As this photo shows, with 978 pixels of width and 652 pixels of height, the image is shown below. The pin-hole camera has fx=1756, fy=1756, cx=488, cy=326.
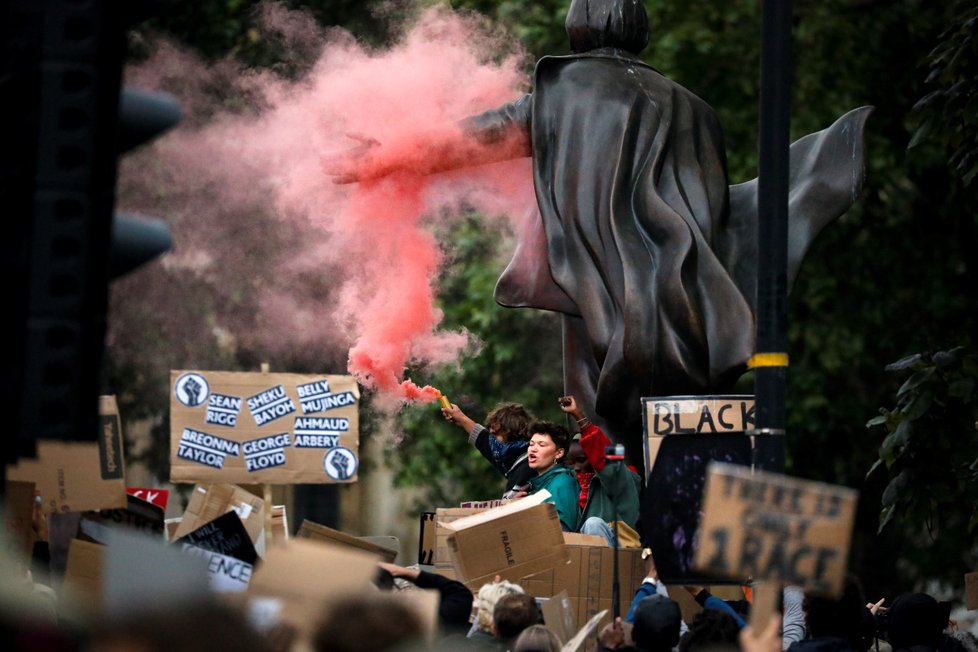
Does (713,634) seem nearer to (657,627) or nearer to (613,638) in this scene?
(657,627)

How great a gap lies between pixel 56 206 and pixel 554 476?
482cm

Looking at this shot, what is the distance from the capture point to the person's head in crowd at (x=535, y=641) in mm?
5547

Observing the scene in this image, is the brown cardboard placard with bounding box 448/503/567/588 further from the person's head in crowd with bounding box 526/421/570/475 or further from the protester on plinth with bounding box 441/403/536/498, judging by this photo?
the protester on plinth with bounding box 441/403/536/498

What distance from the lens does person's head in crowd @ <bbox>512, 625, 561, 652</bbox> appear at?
5.55 m

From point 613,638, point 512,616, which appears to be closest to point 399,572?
point 512,616

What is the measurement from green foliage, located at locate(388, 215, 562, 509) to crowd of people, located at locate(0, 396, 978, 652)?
28.0 feet

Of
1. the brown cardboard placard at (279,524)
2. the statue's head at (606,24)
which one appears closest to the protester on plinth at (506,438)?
the brown cardboard placard at (279,524)

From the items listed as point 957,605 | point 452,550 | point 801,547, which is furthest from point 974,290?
point 801,547

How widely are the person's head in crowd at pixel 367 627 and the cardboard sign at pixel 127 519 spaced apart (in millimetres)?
4836

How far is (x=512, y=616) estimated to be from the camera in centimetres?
605

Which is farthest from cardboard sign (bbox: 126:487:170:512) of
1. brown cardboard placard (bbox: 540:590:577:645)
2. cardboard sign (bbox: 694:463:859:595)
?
cardboard sign (bbox: 694:463:859:595)

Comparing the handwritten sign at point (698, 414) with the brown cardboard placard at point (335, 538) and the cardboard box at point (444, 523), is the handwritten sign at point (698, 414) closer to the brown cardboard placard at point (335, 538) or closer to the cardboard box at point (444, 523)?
the cardboard box at point (444, 523)

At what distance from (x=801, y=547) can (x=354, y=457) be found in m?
4.04

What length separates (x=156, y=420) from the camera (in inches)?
735
